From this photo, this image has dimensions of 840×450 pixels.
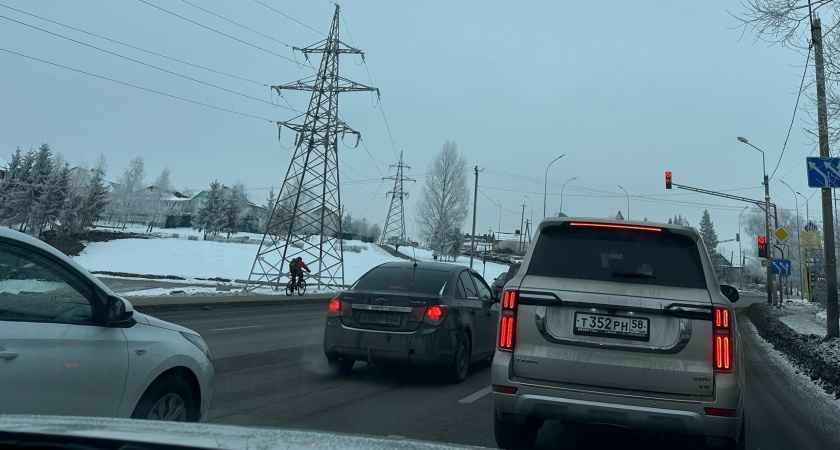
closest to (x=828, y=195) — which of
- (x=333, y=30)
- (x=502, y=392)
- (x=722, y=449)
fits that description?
(x=722, y=449)

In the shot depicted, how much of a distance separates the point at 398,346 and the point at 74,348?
4.54m

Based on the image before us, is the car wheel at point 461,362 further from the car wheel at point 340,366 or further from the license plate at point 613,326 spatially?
the license plate at point 613,326

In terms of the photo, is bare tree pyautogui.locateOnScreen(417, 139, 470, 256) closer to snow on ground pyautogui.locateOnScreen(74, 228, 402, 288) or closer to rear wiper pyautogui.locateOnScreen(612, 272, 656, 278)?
snow on ground pyautogui.locateOnScreen(74, 228, 402, 288)

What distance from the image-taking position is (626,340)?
14.7 feet

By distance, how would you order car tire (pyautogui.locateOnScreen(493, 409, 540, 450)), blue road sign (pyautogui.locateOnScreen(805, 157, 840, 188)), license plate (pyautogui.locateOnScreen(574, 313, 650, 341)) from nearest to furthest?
license plate (pyautogui.locateOnScreen(574, 313, 650, 341)) < car tire (pyautogui.locateOnScreen(493, 409, 540, 450)) < blue road sign (pyautogui.locateOnScreen(805, 157, 840, 188))

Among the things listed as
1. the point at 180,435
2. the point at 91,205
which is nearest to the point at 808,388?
the point at 180,435

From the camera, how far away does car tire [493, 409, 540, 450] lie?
5020mm

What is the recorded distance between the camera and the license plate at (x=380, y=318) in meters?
7.95

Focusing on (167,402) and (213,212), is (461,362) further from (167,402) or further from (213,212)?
(213,212)

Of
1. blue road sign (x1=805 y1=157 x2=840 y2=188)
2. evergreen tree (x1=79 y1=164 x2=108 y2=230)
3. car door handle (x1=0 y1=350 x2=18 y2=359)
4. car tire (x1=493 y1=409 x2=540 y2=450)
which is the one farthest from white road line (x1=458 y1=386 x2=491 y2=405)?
evergreen tree (x1=79 y1=164 x2=108 y2=230)

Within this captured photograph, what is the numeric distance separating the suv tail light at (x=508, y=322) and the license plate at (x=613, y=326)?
466 mm

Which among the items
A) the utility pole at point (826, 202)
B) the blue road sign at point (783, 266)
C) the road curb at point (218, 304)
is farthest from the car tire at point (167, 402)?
the blue road sign at point (783, 266)

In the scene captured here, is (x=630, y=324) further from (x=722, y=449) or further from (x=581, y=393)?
(x=722, y=449)

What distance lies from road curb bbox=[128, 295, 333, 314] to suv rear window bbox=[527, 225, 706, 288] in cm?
1334
